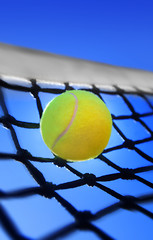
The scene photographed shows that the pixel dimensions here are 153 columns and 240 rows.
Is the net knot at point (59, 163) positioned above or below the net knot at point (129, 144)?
below

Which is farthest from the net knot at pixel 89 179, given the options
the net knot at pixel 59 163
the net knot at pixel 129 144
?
the net knot at pixel 129 144

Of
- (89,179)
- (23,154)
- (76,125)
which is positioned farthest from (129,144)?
(76,125)

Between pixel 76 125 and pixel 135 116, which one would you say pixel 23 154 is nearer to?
pixel 76 125

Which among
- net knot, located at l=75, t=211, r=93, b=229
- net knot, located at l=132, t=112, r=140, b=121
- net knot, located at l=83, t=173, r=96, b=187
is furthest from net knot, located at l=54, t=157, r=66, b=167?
net knot, located at l=132, t=112, r=140, b=121

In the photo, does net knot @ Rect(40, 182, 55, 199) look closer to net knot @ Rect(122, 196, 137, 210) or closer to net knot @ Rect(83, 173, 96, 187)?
net knot @ Rect(83, 173, 96, 187)

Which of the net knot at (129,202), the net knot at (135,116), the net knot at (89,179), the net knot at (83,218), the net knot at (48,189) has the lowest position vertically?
the net knot at (83,218)

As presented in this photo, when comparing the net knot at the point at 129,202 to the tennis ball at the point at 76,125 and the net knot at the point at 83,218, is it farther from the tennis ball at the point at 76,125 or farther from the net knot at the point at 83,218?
the tennis ball at the point at 76,125
